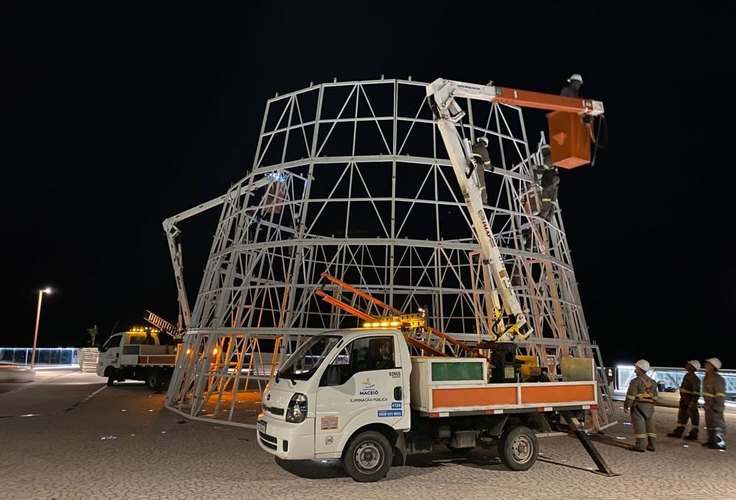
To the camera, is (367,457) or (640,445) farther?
(640,445)

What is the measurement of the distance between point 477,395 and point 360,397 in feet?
7.67

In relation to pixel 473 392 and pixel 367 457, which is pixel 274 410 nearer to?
pixel 367 457

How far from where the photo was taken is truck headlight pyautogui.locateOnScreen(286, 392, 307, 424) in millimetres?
9445

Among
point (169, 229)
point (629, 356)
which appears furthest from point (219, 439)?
point (629, 356)

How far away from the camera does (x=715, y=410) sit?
13.6 metres

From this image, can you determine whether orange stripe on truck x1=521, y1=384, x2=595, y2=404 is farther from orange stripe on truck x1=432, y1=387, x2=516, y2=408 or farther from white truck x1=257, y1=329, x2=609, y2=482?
orange stripe on truck x1=432, y1=387, x2=516, y2=408

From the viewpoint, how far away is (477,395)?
1059 cm

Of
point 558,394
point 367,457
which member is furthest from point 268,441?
point 558,394

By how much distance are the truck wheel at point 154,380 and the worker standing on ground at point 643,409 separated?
67.3ft

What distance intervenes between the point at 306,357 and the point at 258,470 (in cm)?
225

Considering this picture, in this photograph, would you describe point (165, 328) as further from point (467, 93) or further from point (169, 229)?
point (467, 93)

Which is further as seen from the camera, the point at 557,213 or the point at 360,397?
the point at 557,213

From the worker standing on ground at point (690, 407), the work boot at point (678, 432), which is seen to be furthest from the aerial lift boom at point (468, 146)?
the work boot at point (678, 432)

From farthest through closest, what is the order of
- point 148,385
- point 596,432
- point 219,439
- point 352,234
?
point 148,385, point 352,234, point 596,432, point 219,439
